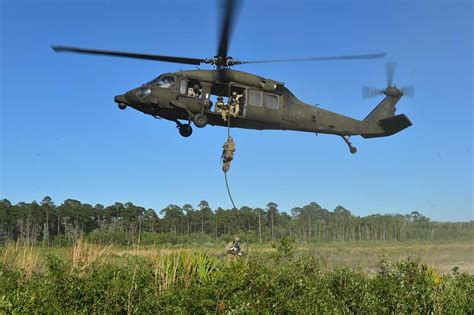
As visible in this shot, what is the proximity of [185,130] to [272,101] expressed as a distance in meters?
2.68

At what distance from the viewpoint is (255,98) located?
42.0 ft

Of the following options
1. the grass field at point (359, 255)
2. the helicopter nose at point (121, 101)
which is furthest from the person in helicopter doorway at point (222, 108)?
the grass field at point (359, 255)

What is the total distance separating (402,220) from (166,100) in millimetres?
121866

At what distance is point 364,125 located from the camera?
15.2m

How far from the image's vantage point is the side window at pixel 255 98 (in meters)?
12.7

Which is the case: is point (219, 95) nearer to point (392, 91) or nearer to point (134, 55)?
point (134, 55)

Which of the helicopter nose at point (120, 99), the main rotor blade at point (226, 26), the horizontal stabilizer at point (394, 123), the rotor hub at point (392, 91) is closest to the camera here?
the main rotor blade at point (226, 26)

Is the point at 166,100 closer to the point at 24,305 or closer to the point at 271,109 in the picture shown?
Result: the point at 271,109

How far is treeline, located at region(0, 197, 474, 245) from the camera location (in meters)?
57.9

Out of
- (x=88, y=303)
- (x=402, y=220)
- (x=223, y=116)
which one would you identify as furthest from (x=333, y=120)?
(x=402, y=220)

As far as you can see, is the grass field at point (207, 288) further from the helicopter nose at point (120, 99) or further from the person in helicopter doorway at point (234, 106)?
the helicopter nose at point (120, 99)

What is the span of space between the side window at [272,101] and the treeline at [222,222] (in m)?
23.0

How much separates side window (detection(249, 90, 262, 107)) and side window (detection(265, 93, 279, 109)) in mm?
281

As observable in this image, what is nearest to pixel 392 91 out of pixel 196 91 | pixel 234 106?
pixel 234 106
